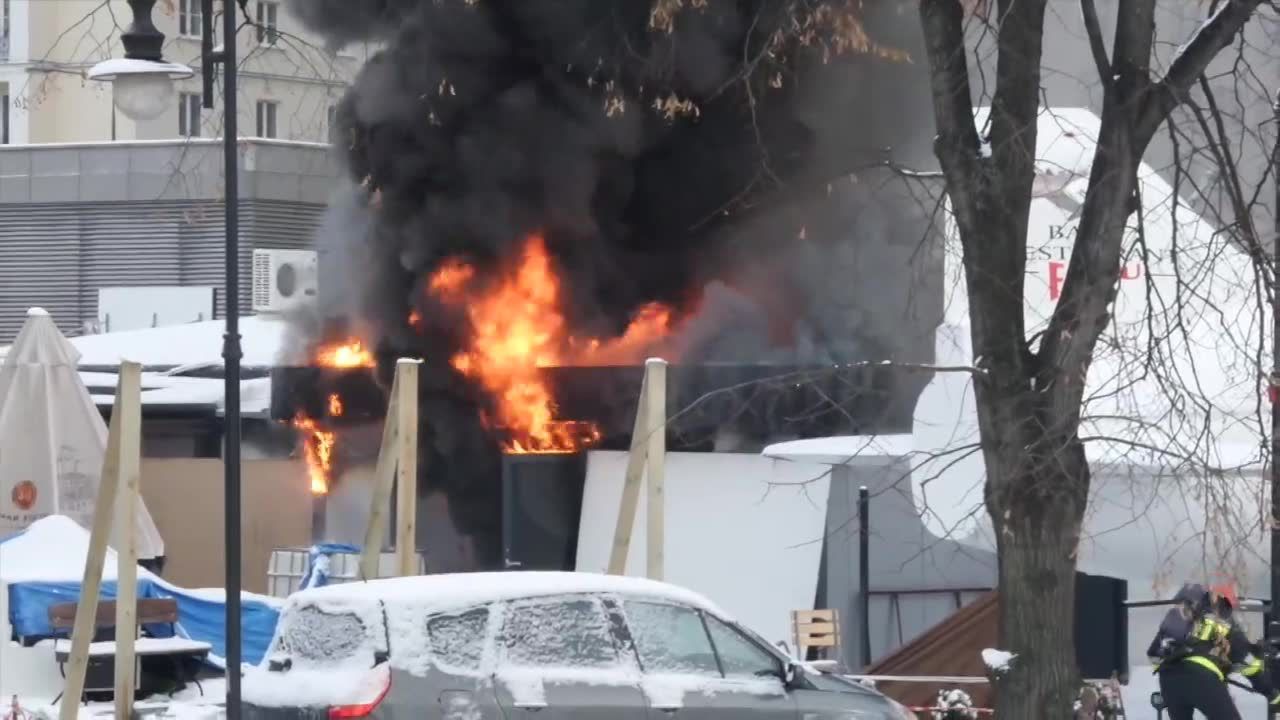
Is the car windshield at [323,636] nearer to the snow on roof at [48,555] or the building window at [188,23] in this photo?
the snow on roof at [48,555]

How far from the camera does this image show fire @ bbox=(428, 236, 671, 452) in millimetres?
20406

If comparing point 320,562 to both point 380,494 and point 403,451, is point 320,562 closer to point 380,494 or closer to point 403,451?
point 380,494

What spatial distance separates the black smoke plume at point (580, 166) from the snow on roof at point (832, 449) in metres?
4.69

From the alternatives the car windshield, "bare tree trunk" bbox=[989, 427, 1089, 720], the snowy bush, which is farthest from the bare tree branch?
the snowy bush

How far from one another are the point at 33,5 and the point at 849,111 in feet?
79.1

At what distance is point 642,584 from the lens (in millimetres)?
11055

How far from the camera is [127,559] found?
1275cm

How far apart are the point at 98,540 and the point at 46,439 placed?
253 inches

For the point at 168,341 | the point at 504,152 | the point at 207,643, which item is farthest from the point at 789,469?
the point at 168,341

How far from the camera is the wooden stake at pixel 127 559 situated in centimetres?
1249

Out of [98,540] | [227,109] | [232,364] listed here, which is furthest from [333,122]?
[232,364]

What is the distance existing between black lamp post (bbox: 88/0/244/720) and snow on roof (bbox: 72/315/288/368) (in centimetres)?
1265

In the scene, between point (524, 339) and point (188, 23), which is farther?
point (188, 23)

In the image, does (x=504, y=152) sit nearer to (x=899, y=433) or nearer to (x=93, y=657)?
(x=899, y=433)
